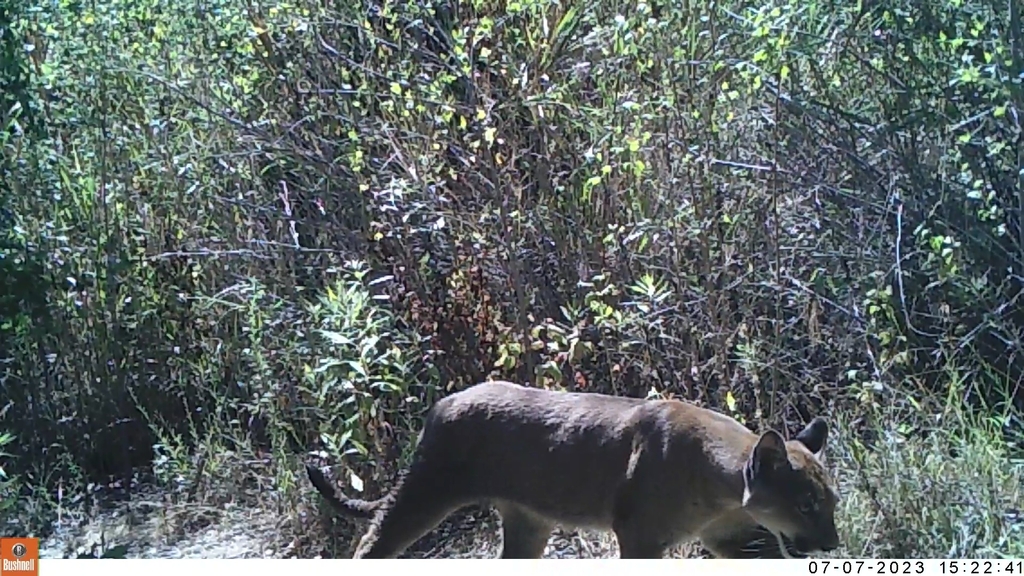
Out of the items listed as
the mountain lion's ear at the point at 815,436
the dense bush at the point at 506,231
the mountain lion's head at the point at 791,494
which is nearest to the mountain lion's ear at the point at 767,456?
the mountain lion's head at the point at 791,494

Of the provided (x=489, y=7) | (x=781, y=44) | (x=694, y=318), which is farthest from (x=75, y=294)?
(x=781, y=44)

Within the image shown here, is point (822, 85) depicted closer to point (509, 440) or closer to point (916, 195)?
point (916, 195)

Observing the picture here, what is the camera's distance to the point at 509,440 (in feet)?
13.2

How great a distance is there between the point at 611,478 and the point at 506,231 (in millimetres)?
1654

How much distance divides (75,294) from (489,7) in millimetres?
2187

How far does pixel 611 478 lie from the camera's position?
154 inches

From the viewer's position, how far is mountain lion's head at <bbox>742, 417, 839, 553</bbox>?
3639mm

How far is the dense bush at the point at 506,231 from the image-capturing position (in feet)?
15.8

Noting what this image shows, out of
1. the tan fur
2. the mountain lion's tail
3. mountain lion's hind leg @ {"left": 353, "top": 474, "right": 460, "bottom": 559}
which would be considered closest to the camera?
the tan fur

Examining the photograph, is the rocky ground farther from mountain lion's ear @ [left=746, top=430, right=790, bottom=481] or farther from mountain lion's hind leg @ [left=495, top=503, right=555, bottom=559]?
mountain lion's ear @ [left=746, top=430, right=790, bottom=481]

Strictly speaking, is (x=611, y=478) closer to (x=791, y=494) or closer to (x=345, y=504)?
(x=791, y=494)
